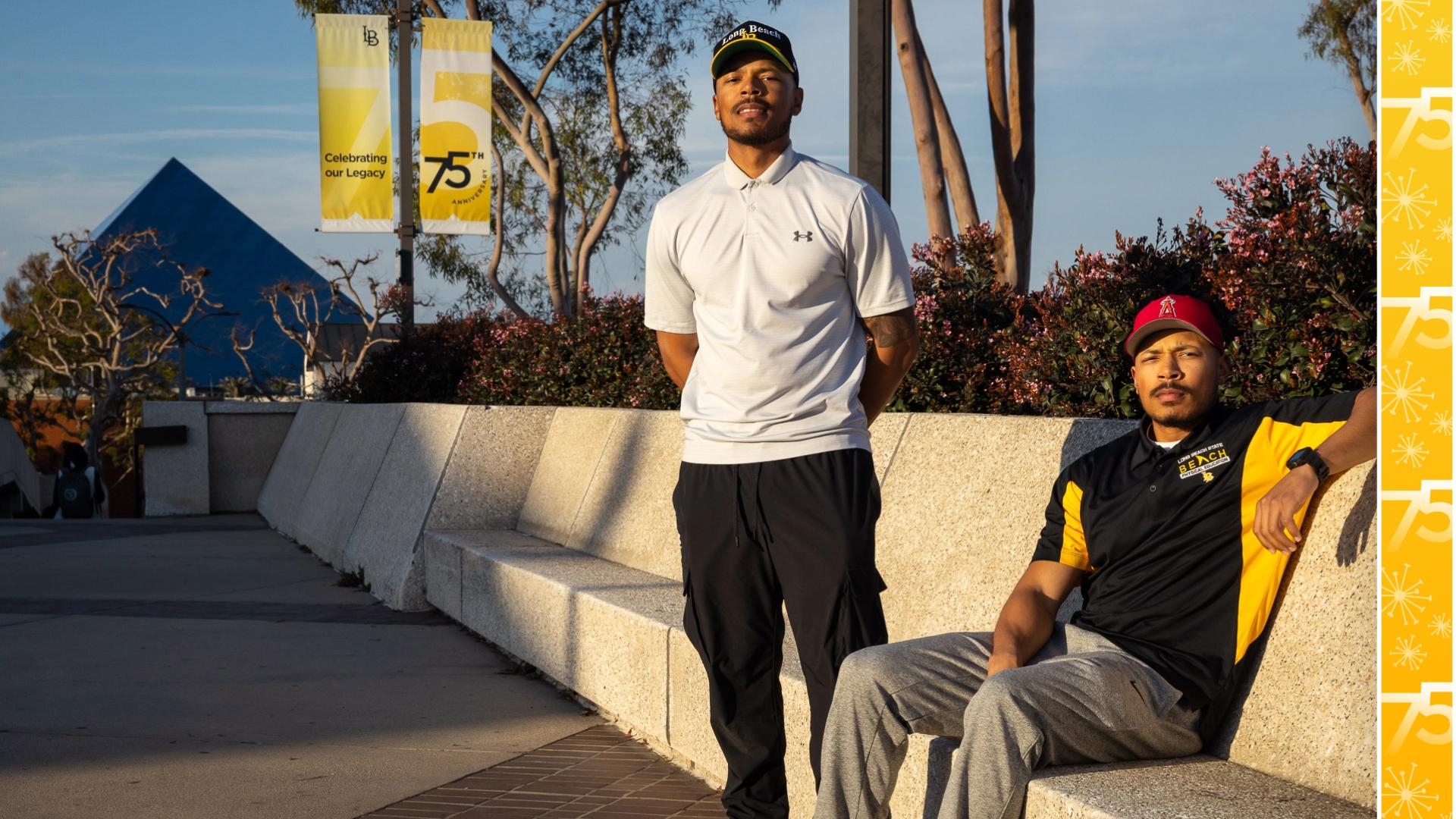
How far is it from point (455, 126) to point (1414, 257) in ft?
46.4

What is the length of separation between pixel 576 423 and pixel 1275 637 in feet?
19.2

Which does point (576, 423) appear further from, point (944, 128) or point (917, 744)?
point (944, 128)

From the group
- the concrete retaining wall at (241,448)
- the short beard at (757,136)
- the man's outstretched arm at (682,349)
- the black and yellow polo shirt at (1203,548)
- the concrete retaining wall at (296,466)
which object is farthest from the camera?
the concrete retaining wall at (241,448)

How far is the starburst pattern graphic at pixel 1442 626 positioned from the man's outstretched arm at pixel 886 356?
1755 millimetres

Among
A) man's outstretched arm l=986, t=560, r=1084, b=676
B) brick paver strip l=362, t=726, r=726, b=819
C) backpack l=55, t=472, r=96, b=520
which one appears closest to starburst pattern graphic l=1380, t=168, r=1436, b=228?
man's outstretched arm l=986, t=560, r=1084, b=676

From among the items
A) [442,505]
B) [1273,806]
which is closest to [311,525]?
[442,505]

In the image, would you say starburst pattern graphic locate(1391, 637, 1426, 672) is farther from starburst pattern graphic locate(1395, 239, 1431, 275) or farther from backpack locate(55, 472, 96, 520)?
backpack locate(55, 472, 96, 520)

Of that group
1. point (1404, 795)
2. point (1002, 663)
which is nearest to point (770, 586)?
point (1002, 663)

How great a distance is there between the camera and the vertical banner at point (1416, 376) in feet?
6.98

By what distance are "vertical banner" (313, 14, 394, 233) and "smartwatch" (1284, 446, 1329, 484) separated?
43.2 ft

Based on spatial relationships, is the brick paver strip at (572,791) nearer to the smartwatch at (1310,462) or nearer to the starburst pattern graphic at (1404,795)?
the smartwatch at (1310,462)

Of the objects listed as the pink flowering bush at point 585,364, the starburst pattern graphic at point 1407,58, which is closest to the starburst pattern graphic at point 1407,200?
the starburst pattern graphic at point 1407,58

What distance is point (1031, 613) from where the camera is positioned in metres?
3.59

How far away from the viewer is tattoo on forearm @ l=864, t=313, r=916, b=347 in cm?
373
